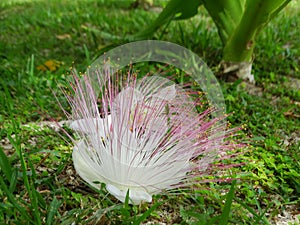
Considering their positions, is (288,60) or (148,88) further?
(288,60)

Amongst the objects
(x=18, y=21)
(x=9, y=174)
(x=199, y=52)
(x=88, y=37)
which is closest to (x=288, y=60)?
(x=199, y=52)

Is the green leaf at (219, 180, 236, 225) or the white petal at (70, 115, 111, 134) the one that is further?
the white petal at (70, 115, 111, 134)

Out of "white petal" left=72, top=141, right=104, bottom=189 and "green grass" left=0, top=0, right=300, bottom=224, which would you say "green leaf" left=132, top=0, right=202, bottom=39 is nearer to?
"green grass" left=0, top=0, right=300, bottom=224

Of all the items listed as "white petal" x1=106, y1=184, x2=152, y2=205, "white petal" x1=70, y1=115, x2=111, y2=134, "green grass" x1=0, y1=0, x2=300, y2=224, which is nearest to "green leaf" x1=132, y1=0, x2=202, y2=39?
"green grass" x1=0, y1=0, x2=300, y2=224

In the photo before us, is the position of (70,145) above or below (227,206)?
above

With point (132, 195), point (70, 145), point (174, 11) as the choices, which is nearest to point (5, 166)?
point (70, 145)

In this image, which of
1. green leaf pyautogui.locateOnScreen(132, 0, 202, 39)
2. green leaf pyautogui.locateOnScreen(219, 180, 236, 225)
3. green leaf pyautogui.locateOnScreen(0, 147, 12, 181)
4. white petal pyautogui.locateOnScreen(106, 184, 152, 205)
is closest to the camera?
green leaf pyautogui.locateOnScreen(219, 180, 236, 225)

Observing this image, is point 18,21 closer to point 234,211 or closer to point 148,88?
point 148,88

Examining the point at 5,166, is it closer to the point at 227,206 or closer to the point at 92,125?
the point at 92,125
